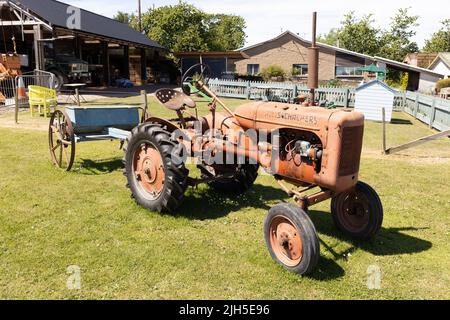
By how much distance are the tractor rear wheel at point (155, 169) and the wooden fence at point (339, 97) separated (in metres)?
5.89

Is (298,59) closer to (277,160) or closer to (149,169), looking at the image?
(149,169)

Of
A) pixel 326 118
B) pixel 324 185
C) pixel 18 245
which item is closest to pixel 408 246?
pixel 324 185

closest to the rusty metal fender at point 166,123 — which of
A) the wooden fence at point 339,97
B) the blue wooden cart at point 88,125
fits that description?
the blue wooden cart at point 88,125

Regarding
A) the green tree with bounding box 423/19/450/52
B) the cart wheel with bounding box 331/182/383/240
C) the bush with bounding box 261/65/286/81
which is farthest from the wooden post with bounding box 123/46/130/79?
the green tree with bounding box 423/19/450/52

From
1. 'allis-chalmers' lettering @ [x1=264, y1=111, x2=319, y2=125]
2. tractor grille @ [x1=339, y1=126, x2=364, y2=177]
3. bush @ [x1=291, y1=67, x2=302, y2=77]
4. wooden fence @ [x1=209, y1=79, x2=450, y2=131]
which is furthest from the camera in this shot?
bush @ [x1=291, y1=67, x2=302, y2=77]

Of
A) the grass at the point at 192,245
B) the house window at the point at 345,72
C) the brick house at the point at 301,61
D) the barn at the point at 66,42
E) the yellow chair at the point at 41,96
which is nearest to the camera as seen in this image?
the grass at the point at 192,245

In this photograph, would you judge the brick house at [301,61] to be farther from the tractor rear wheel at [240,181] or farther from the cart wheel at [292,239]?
the cart wheel at [292,239]

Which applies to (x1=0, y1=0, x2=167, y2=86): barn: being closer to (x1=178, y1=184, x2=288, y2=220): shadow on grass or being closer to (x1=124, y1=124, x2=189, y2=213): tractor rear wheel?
(x1=124, y1=124, x2=189, y2=213): tractor rear wheel

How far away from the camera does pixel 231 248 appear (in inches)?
157

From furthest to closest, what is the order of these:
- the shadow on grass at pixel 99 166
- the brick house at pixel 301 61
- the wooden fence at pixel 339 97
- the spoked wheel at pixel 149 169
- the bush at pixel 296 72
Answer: the bush at pixel 296 72 < the brick house at pixel 301 61 < the wooden fence at pixel 339 97 < the shadow on grass at pixel 99 166 < the spoked wheel at pixel 149 169

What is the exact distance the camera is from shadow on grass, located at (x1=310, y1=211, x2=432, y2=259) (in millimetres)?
4008

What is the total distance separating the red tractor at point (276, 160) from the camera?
11.7ft
